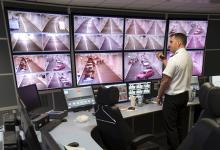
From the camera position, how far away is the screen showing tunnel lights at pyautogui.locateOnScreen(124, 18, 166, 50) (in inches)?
135

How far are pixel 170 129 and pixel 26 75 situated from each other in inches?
78.8

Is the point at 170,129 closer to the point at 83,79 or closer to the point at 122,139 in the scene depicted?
the point at 122,139

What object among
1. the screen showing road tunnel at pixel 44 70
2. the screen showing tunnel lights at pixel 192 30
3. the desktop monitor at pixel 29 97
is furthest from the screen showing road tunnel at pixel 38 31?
the screen showing tunnel lights at pixel 192 30

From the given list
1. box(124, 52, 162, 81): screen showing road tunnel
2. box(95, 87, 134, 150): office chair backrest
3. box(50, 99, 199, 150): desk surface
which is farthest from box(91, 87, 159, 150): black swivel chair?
box(124, 52, 162, 81): screen showing road tunnel

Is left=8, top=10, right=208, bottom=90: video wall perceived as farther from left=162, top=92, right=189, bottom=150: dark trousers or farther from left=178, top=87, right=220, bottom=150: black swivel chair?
left=178, top=87, right=220, bottom=150: black swivel chair

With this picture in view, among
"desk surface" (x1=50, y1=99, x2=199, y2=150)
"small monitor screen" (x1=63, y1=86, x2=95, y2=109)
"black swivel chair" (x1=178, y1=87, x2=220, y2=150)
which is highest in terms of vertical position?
"black swivel chair" (x1=178, y1=87, x2=220, y2=150)

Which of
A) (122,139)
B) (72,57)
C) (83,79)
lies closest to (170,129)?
(122,139)

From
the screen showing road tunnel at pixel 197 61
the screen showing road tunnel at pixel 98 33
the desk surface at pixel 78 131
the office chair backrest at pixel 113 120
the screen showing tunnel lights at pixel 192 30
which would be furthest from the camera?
the screen showing road tunnel at pixel 197 61

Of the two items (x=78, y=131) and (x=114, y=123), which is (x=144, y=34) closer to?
(x=114, y=123)

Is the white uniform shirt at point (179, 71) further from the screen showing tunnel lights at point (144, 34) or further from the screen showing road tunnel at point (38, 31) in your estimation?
the screen showing road tunnel at point (38, 31)

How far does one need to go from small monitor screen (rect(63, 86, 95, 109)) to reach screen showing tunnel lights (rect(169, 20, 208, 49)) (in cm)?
180

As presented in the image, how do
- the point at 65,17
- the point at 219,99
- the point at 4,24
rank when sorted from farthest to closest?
the point at 65,17, the point at 4,24, the point at 219,99

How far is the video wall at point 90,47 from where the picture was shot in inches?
108

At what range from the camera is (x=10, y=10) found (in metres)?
2.56
